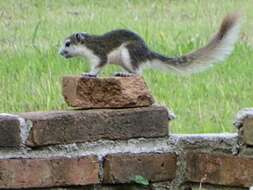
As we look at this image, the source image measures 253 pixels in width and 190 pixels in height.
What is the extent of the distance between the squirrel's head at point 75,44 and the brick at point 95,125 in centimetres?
52

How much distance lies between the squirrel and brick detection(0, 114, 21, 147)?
0.40 m

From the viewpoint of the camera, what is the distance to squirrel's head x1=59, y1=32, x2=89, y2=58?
370 centimetres

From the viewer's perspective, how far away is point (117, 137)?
10.6ft

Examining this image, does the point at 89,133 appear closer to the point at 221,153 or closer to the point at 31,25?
the point at 221,153

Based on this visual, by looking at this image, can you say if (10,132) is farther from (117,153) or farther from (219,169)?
(219,169)

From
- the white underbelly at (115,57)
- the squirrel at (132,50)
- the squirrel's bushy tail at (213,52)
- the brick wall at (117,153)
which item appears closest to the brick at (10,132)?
the brick wall at (117,153)

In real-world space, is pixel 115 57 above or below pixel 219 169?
above

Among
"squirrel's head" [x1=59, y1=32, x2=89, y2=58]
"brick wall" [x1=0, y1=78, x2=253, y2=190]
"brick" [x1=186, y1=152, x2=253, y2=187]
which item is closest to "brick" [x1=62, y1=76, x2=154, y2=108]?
"brick wall" [x1=0, y1=78, x2=253, y2=190]

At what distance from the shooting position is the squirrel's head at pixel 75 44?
3.70 meters

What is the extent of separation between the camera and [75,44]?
3.73m

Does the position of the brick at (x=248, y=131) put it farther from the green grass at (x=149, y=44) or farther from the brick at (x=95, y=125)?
the green grass at (x=149, y=44)

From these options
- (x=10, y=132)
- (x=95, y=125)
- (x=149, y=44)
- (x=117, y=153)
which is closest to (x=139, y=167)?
(x=117, y=153)

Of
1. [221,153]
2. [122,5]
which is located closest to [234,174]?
[221,153]

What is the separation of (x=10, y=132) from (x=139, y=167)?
471mm
